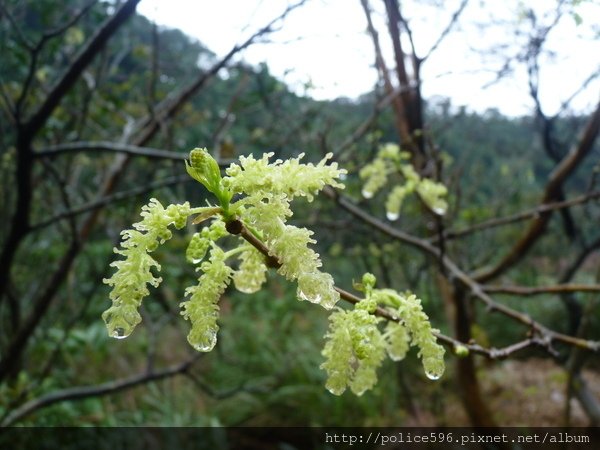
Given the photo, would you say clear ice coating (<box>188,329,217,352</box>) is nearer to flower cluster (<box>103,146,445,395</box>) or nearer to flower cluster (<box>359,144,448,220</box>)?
flower cluster (<box>103,146,445,395</box>)

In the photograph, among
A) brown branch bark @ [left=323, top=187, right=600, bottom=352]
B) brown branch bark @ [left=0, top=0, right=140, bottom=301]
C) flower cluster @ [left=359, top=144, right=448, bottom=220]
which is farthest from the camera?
flower cluster @ [left=359, top=144, right=448, bottom=220]

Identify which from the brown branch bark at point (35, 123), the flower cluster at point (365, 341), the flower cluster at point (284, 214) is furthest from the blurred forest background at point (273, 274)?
the flower cluster at point (284, 214)

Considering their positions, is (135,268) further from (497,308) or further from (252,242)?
(497,308)

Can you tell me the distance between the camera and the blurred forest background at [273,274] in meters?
2.08

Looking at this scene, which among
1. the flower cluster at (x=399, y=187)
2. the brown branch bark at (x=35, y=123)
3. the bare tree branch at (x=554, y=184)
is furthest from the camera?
the bare tree branch at (x=554, y=184)

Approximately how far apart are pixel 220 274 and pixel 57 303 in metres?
5.46

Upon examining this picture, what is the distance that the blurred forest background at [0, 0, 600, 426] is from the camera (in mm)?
2080

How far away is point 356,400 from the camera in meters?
4.61

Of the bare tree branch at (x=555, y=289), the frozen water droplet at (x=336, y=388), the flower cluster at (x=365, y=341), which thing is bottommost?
the frozen water droplet at (x=336, y=388)

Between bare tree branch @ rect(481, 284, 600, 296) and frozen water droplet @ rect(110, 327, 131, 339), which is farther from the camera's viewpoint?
A: bare tree branch @ rect(481, 284, 600, 296)

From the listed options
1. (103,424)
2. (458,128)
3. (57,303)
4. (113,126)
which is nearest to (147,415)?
(103,424)

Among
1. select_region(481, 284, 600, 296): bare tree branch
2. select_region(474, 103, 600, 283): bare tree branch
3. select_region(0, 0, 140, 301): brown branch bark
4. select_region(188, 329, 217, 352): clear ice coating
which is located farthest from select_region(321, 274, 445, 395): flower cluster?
select_region(474, 103, 600, 283): bare tree branch

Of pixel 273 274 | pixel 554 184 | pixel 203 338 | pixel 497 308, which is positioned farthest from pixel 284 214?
pixel 273 274

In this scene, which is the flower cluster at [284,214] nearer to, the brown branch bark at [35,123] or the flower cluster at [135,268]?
the flower cluster at [135,268]
